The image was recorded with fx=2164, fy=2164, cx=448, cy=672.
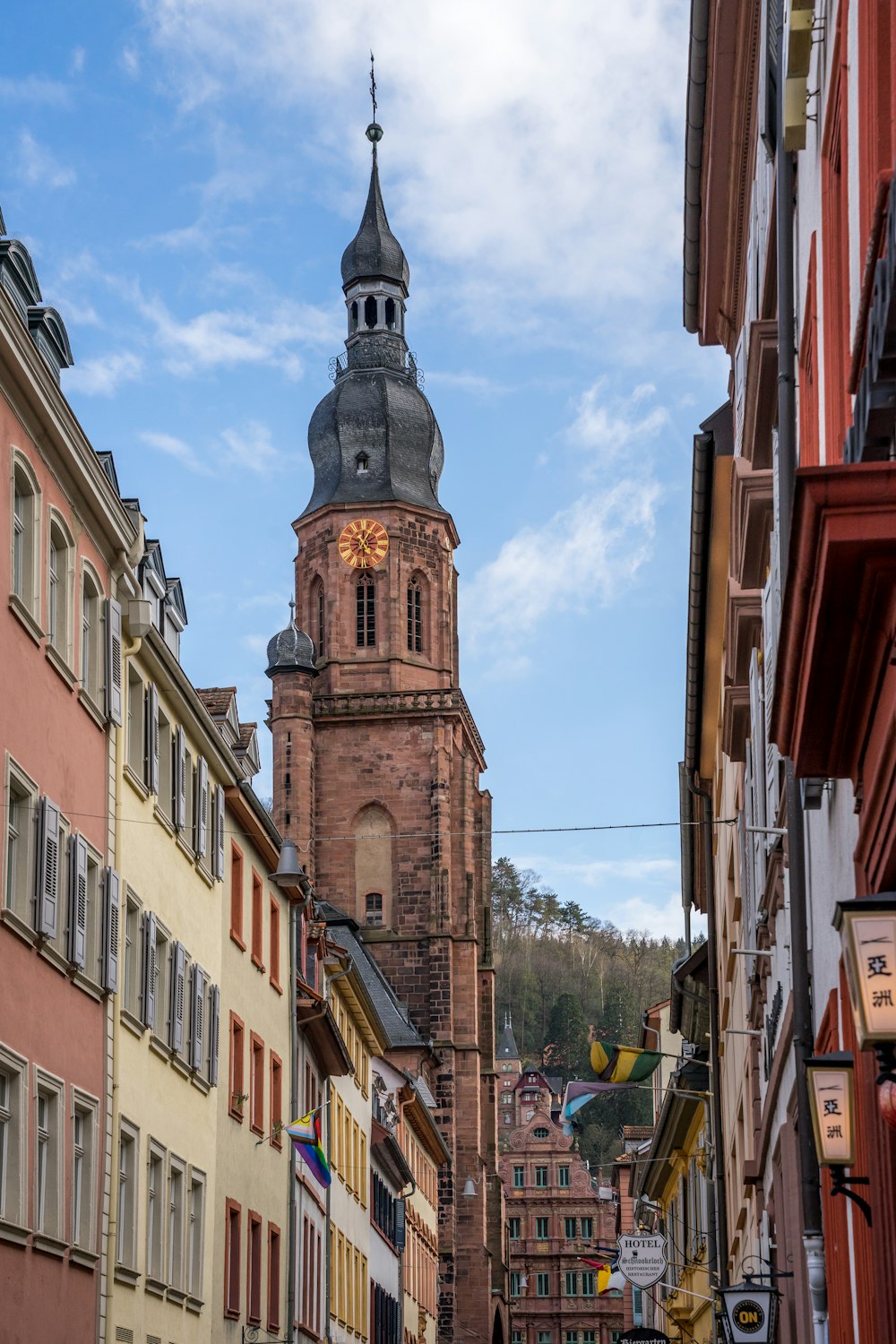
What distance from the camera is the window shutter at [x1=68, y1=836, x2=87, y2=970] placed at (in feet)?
61.7

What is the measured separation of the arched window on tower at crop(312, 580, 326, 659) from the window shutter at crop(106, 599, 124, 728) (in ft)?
184

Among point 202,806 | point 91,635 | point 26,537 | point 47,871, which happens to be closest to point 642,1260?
point 202,806

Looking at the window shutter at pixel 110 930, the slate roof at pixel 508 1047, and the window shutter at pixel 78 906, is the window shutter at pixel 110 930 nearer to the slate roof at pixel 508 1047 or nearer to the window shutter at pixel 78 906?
the window shutter at pixel 78 906

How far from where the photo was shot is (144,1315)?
2156 cm

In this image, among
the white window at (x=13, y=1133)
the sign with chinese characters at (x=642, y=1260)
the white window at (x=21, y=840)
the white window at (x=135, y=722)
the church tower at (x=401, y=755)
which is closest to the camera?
the white window at (x=13, y=1133)

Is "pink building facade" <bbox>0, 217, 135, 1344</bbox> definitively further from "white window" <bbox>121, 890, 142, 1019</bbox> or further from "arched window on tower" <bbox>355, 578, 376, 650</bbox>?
"arched window on tower" <bbox>355, 578, 376, 650</bbox>

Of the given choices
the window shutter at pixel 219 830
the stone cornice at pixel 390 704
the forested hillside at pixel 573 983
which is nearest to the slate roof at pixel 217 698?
the window shutter at pixel 219 830

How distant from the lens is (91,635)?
67.4ft

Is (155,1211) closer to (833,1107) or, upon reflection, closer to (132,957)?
(132,957)

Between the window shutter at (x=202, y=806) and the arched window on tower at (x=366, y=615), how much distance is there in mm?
51018

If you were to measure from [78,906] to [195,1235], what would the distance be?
7.30 meters

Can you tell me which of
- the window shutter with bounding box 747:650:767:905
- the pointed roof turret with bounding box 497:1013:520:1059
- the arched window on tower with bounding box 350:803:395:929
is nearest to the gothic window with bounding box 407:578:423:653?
the arched window on tower with bounding box 350:803:395:929

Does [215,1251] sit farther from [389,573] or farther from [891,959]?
[389,573]

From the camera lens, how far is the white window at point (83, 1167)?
19.1 meters
